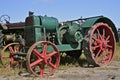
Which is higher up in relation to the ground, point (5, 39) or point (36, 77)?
point (5, 39)

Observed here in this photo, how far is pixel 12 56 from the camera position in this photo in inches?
375

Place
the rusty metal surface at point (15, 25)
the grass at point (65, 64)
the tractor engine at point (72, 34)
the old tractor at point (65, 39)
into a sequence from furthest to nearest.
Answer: the rusty metal surface at point (15, 25), the tractor engine at point (72, 34), the old tractor at point (65, 39), the grass at point (65, 64)

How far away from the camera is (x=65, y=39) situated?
984 centimetres

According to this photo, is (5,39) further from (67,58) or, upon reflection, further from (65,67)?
(65,67)

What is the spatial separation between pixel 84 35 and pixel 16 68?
232 cm

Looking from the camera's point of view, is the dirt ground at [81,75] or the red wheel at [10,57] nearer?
the dirt ground at [81,75]

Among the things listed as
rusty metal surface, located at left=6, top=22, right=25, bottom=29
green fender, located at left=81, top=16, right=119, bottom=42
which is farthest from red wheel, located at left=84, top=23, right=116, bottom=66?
rusty metal surface, located at left=6, top=22, right=25, bottom=29

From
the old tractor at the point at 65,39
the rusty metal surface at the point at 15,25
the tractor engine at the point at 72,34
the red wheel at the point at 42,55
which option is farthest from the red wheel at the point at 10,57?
the rusty metal surface at the point at 15,25

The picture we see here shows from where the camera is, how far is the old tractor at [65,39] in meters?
8.88

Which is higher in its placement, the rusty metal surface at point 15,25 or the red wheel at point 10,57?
the rusty metal surface at point 15,25

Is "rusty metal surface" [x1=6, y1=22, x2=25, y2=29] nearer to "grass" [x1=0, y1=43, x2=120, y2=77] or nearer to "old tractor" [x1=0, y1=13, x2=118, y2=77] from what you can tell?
"grass" [x1=0, y1=43, x2=120, y2=77]

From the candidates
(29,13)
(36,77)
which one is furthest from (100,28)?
(36,77)

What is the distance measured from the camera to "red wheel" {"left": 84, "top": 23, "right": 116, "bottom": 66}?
9352 millimetres

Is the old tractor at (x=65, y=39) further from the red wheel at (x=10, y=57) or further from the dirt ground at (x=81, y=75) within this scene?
the dirt ground at (x=81, y=75)
